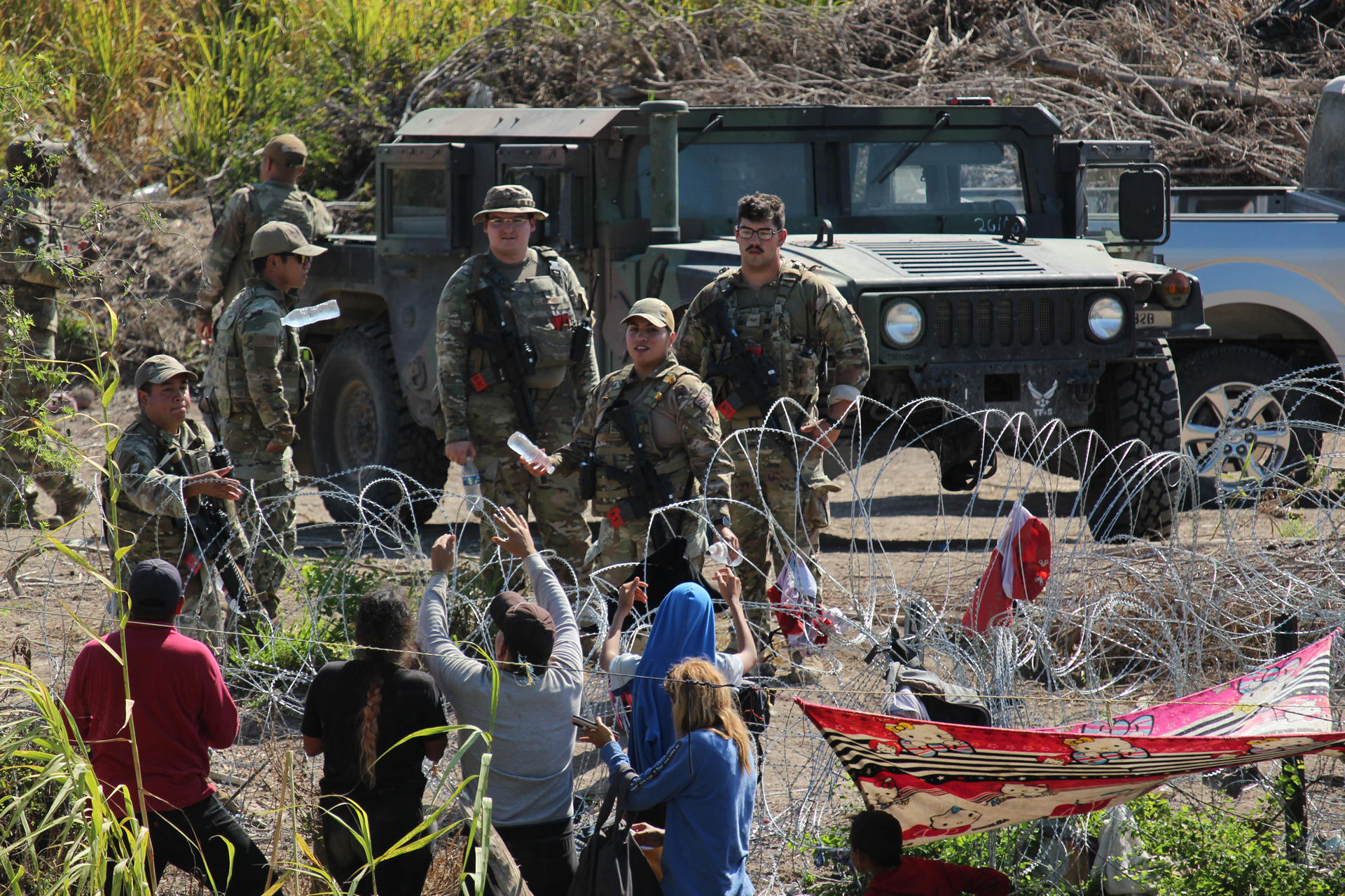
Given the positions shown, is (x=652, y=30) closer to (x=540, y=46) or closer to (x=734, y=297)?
(x=540, y=46)

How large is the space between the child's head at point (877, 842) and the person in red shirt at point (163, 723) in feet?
4.47

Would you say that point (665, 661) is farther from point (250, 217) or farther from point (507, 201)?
point (250, 217)

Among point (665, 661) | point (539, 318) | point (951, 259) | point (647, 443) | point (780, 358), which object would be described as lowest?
point (665, 661)

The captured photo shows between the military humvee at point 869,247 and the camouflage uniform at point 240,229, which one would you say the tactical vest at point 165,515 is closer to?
the military humvee at point 869,247

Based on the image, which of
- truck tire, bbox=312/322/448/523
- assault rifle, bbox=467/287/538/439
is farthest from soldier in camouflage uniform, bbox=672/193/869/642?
truck tire, bbox=312/322/448/523

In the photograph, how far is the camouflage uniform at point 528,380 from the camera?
18.4 ft

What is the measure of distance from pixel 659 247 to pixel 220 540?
262cm

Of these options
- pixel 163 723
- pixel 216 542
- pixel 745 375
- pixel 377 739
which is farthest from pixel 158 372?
pixel 745 375

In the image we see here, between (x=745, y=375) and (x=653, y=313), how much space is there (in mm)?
717

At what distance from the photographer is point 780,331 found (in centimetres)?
544

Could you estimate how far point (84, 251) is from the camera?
17.1 feet

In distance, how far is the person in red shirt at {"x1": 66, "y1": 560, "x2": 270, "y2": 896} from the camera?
10.5 feet

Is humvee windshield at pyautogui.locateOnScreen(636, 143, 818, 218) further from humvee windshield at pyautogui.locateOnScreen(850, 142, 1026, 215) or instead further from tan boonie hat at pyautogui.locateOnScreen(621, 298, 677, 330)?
tan boonie hat at pyautogui.locateOnScreen(621, 298, 677, 330)

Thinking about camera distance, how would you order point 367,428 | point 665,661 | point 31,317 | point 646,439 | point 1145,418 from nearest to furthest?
point 665,661 < point 31,317 < point 646,439 < point 1145,418 < point 367,428
